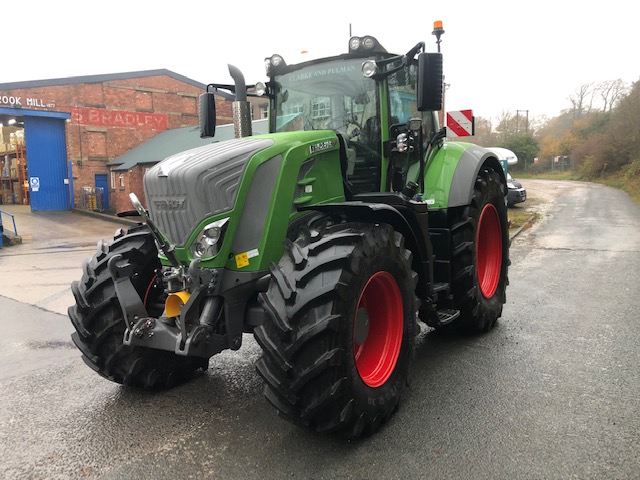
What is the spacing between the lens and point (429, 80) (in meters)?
3.57

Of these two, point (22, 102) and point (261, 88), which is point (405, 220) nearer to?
point (261, 88)

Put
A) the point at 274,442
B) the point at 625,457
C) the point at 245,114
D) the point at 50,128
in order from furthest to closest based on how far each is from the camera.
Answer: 1. the point at 50,128
2. the point at 245,114
3. the point at 274,442
4. the point at 625,457

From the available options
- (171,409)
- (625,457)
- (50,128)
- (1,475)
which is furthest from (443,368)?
(50,128)

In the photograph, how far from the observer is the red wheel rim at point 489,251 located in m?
5.36

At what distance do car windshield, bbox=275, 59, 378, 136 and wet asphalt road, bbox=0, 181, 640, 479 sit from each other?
2.08 meters

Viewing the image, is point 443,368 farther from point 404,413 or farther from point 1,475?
point 1,475

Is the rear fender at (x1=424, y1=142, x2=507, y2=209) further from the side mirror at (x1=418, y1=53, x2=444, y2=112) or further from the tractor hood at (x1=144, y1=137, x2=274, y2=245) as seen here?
the tractor hood at (x1=144, y1=137, x2=274, y2=245)

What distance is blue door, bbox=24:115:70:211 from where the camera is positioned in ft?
74.8

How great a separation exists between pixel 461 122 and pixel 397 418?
739 cm

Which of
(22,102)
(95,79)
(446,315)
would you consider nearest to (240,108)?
(446,315)

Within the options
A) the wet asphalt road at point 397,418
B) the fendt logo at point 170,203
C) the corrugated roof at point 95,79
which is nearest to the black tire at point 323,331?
the wet asphalt road at point 397,418

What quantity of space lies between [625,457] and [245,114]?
3708 mm

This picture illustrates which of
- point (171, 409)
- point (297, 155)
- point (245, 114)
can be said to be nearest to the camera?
point (297, 155)

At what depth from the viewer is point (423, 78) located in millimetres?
3561
